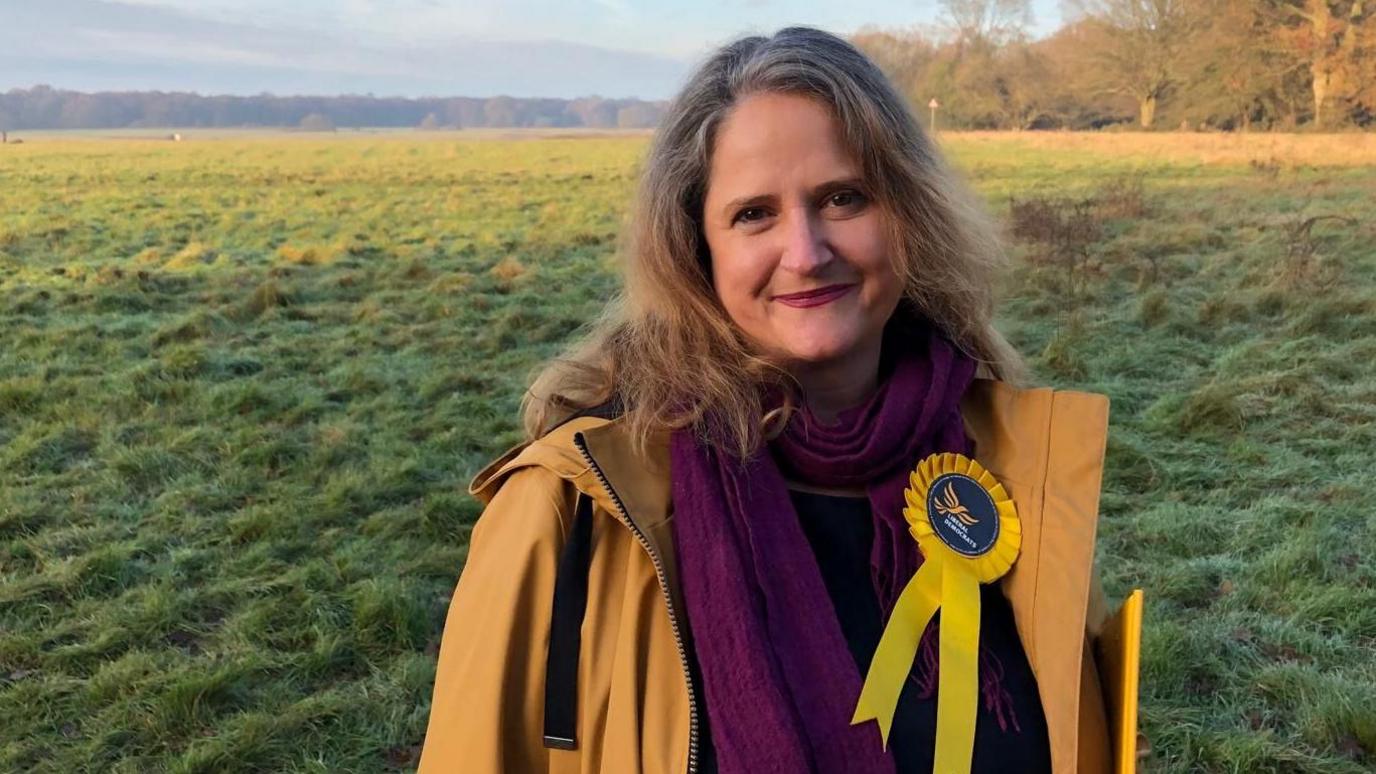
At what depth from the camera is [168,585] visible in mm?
4281

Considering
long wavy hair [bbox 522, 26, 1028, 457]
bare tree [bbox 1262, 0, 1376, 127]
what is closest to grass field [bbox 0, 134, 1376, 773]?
long wavy hair [bbox 522, 26, 1028, 457]

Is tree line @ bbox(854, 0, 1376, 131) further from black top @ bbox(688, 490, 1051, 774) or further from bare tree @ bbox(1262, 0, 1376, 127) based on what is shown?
black top @ bbox(688, 490, 1051, 774)

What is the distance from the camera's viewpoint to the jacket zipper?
4.45 feet

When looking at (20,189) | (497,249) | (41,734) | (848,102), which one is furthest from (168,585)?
(20,189)

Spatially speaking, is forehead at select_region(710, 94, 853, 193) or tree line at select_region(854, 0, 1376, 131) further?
tree line at select_region(854, 0, 1376, 131)

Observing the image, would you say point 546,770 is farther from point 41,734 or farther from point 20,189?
point 20,189

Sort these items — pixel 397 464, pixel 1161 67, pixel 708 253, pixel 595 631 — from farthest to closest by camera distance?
pixel 1161 67, pixel 397 464, pixel 708 253, pixel 595 631

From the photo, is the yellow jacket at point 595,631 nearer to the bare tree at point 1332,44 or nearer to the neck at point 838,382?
the neck at point 838,382

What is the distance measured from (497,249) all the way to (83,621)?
9730 millimetres

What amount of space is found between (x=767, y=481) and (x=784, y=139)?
0.55 metres

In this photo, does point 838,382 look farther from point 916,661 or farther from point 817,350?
point 916,661

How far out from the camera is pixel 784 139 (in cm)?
161

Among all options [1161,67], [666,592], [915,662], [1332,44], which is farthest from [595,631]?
[1161,67]

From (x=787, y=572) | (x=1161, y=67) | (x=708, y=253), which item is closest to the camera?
(x=787, y=572)
